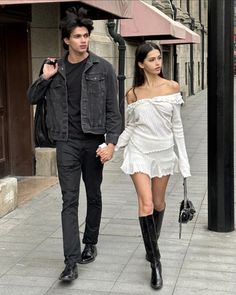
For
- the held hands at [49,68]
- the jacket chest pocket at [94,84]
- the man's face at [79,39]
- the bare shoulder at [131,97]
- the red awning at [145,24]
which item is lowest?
the bare shoulder at [131,97]

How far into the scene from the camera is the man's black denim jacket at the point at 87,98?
4.29 meters

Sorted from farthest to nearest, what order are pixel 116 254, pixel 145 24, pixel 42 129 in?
pixel 145 24 → pixel 116 254 → pixel 42 129

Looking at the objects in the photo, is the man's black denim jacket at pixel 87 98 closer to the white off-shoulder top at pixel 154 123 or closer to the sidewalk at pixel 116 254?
the white off-shoulder top at pixel 154 123

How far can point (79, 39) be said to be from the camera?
422 cm

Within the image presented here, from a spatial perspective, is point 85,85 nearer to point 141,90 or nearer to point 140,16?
point 141,90

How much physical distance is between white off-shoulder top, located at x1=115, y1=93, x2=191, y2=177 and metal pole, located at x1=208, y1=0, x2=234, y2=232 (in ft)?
3.61

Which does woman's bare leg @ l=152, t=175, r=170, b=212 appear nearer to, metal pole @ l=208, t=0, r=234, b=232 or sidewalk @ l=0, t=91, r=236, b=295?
sidewalk @ l=0, t=91, r=236, b=295

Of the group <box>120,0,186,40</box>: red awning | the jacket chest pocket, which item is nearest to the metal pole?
the jacket chest pocket

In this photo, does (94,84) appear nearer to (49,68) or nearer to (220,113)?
(49,68)

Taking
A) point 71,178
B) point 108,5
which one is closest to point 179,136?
point 71,178

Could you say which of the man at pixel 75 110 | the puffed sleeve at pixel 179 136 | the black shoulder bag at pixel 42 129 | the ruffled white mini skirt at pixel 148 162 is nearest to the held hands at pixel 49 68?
the man at pixel 75 110

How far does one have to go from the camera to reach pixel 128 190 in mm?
7699

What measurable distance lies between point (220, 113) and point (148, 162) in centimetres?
138

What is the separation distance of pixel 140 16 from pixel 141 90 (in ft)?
28.5
